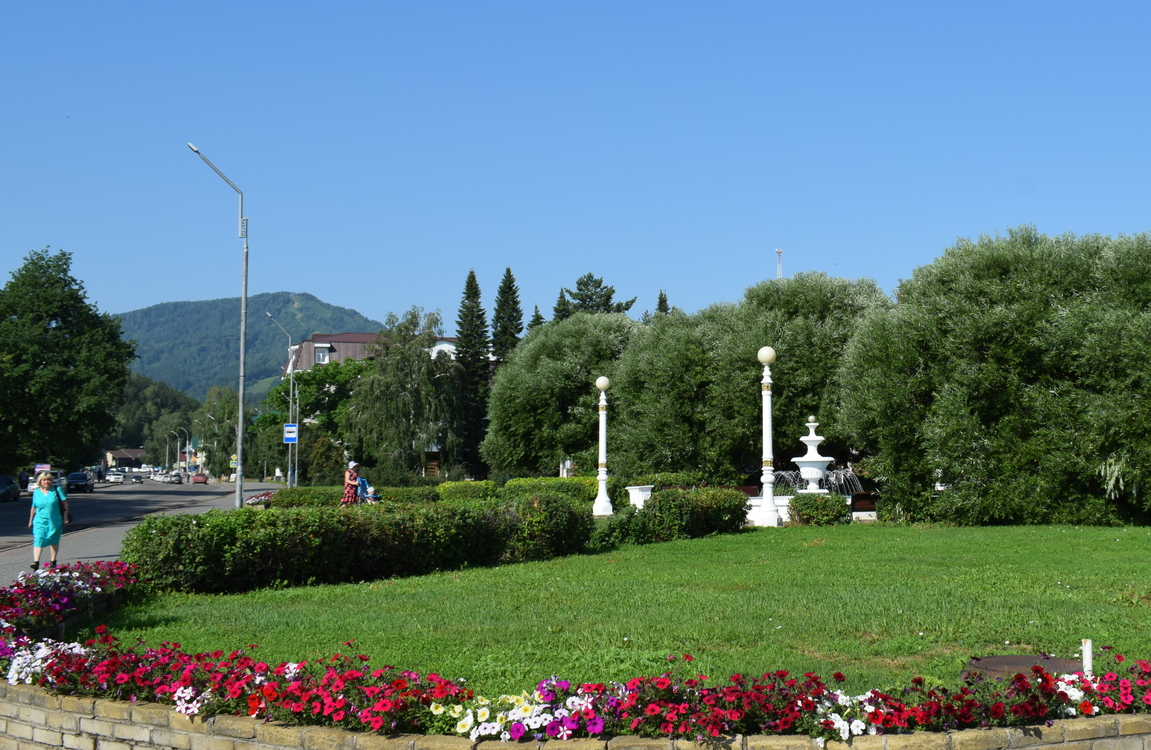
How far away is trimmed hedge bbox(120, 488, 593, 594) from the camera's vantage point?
10.9 m

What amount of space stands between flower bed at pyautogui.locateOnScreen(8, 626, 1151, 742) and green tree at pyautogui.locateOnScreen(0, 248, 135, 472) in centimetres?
4642

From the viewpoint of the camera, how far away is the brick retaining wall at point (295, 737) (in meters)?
4.79

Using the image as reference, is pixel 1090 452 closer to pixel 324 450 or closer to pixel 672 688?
pixel 672 688

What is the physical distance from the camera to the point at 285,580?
452 inches

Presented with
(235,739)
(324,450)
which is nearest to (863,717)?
(235,739)

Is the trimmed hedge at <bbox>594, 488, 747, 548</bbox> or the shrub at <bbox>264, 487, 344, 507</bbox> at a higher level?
the trimmed hedge at <bbox>594, 488, 747, 548</bbox>

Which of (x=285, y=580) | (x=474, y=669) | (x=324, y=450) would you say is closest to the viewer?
(x=474, y=669)

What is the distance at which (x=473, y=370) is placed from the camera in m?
69.2

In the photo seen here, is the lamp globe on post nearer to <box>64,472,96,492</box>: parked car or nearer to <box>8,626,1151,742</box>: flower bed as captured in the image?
<box>8,626,1151,742</box>: flower bed

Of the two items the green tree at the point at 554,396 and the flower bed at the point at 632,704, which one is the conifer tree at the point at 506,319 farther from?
the flower bed at the point at 632,704

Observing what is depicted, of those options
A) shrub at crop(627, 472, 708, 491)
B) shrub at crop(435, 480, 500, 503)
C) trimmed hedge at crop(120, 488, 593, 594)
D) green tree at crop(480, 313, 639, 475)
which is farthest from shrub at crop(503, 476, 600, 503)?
trimmed hedge at crop(120, 488, 593, 594)

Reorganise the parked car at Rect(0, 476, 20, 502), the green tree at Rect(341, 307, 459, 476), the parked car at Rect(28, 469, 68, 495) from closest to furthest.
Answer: the parked car at Rect(28, 469, 68, 495)
the parked car at Rect(0, 476, 20, 502)
the green tree at Rect(341, 307, 459, 476)

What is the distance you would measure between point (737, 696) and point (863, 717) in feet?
2.23

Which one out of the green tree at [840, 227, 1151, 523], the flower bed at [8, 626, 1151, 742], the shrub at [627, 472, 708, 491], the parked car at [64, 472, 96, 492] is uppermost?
the green tree at [840, 227, 1151, 523]
